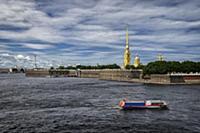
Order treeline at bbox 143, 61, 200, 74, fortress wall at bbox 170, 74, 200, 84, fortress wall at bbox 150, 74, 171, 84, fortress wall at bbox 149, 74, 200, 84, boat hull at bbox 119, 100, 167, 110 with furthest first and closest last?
treeline at bbox 143, 61, 200, 74
fortress wall at bbox 150, 74, 171, 84
fortress wall at bbox 170, 74, 200, 84
fortress wall at bbox 149, 74, 200, 84
boat hull at bbox 119, 100, 167, 110

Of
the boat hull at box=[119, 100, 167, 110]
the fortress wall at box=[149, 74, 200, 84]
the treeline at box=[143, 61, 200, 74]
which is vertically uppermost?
the treeline at box=[143, 61, 200, 74]

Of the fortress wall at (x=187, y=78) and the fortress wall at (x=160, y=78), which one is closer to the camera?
the fortress wall at (x=187, y=78)

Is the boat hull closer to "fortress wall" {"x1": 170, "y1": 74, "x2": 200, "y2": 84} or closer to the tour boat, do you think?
the tour boat

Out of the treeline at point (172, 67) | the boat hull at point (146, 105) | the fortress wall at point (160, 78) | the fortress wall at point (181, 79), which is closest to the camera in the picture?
the boat hull at point (146, 105)

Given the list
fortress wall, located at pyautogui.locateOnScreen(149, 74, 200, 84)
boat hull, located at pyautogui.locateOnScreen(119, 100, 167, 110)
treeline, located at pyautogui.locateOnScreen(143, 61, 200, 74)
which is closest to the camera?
boat hull, located at pyautogui.locateOnScreen(119, 100, 167, 110)

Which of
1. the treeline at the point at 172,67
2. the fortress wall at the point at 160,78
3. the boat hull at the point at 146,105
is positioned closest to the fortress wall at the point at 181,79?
the fortress wall at the point at 160,78

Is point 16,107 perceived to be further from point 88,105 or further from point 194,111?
point 194,111

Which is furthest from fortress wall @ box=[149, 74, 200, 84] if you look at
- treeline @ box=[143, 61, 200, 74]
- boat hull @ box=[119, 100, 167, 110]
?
boat hull @ box=[119, 100, 167, 110]

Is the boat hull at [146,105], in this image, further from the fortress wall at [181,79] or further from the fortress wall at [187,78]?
the fortress wall at [187,78]

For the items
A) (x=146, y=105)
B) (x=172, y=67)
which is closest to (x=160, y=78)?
(x=172, y=67)

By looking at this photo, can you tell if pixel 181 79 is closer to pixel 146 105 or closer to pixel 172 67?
pixel 172 67

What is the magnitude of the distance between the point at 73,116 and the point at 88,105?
43.0ft

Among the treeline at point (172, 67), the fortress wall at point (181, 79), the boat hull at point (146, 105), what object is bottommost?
the boat hull at point (146, 105)

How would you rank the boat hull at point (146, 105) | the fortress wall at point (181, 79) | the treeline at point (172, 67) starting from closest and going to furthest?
the boat hull at point (146, 105) < the fortress wall at point (181, 79) < the treeline at point (172, 67)
